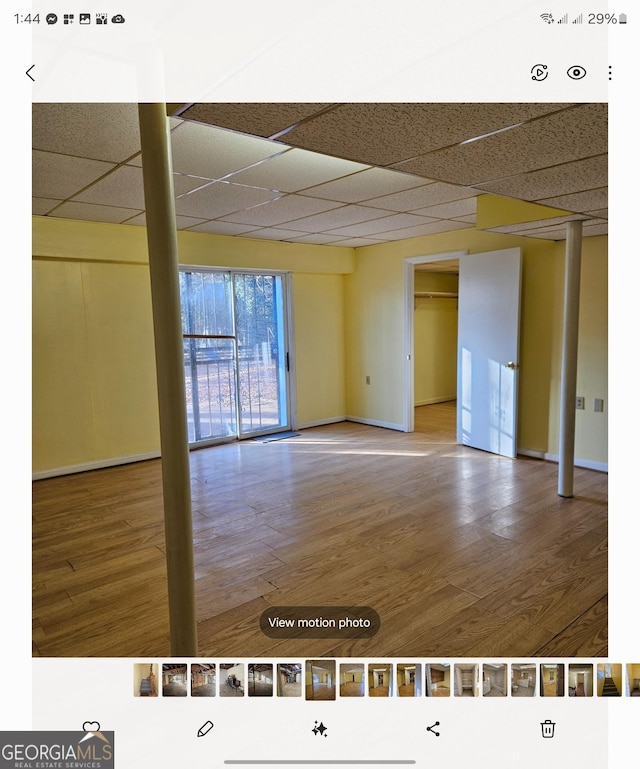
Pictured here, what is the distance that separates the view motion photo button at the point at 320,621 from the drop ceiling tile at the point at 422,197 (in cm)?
235

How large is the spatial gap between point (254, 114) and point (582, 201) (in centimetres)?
193

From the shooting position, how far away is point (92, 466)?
4023 millimetres

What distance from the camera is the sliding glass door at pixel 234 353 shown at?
4.64 metres

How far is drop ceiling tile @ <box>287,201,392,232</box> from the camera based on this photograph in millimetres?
3562

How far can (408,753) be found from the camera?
0.93 m

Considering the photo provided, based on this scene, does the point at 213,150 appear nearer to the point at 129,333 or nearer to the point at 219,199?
the point at 219,199

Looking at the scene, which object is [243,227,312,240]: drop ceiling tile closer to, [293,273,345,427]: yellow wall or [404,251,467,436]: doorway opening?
[293,273,345,427]: yellow wall

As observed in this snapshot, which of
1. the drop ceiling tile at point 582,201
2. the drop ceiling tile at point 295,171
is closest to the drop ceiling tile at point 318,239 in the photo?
the drop ceiling tile at point 295,171

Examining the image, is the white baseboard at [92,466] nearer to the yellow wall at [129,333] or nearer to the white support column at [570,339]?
the yellow wall at [129,333]

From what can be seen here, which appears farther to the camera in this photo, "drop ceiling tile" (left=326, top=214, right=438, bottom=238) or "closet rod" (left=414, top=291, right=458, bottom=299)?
"closet rod" (left=414, top=291, right=458, bottom=299)

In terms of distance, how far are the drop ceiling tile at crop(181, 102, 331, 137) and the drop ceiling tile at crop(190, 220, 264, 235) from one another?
8.67 feet

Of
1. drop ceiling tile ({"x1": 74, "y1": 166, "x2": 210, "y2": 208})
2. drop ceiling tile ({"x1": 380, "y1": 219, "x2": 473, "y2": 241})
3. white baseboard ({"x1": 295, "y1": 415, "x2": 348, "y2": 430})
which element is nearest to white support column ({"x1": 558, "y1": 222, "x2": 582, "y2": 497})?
drop ceiling tile ({"x1": 380, "y1": 219, "x2": 473, "y2": 241})
